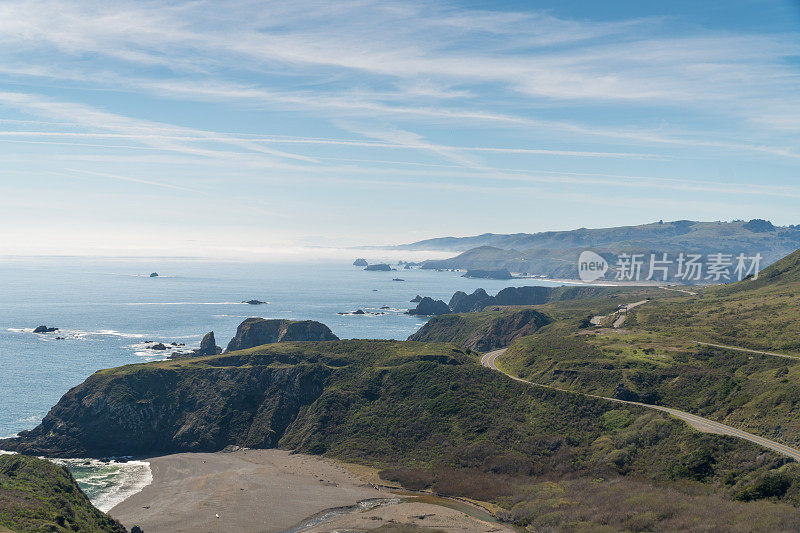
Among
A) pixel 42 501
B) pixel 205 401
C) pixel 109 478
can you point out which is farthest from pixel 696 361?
pixel 42 501

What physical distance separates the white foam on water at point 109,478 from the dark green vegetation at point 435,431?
7513 millimetres

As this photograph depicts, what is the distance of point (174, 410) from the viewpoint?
416ft

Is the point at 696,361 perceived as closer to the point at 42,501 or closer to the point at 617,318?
the point at 617,318

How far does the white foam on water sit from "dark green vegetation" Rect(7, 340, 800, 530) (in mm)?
7513

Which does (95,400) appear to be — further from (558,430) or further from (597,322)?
(597,322)

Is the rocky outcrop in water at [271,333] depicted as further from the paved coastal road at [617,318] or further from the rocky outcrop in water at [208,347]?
the paved coastal road at [617,318]

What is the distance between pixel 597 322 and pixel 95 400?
14134 cm

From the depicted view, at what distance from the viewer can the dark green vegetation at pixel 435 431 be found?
77250mm

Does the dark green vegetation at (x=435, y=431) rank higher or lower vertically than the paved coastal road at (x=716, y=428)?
lower

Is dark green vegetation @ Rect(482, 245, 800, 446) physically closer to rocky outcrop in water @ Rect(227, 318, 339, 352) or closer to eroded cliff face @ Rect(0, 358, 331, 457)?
eroded cliff face @ Rect(0, 358, 331, 457)

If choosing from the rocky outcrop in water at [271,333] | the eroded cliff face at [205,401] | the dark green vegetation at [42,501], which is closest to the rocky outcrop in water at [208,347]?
the rocky outcrop in water at [271,333]

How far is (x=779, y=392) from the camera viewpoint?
95.4 metres

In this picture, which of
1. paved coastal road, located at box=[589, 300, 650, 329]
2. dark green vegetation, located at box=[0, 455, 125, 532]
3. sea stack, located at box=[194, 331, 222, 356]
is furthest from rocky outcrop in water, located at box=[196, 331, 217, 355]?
paved coastal road, located at box=[589, 300, 650, 329]

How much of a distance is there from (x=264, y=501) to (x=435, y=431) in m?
37.4
